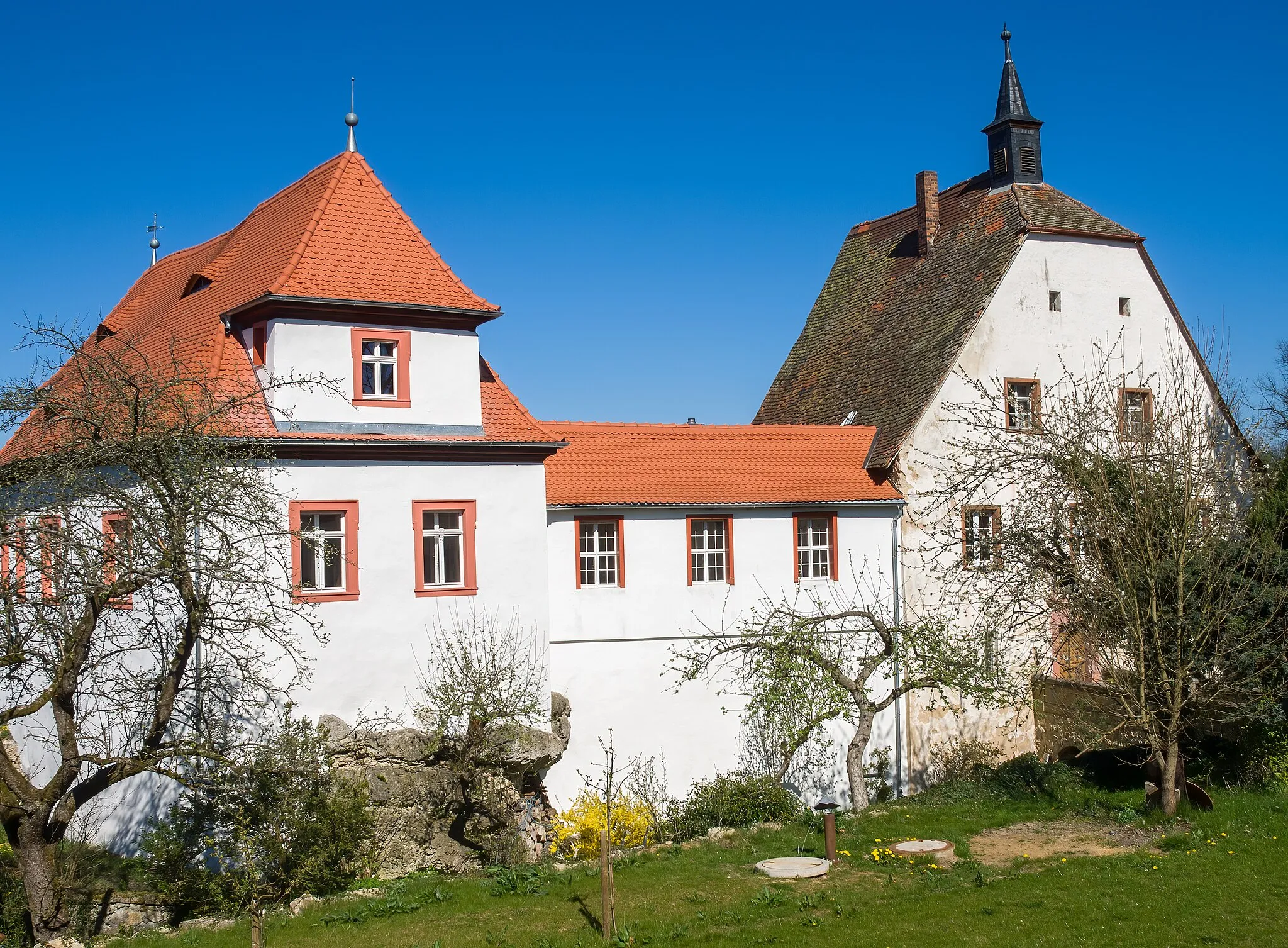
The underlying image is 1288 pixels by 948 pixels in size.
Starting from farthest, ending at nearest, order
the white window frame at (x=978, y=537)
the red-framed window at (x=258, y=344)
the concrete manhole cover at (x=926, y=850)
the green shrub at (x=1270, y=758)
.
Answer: the white window frame at (x=978, y=537), the red-framed window at (x=258, y=344), the green shrub at (x=1270, y=758), the concrete manhole cover at (x=926, y=850)

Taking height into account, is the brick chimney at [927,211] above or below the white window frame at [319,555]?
above

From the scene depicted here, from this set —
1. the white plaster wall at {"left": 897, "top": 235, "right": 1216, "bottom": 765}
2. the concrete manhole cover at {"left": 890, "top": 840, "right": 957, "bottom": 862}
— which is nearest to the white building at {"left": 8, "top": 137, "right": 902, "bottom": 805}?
the white plaster wall at {"left": 897, "top": 235, "right": 1216, "bottom": 765}

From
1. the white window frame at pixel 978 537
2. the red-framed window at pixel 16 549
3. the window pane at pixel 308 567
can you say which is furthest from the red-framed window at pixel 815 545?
the red-framed window at pixel 16 549

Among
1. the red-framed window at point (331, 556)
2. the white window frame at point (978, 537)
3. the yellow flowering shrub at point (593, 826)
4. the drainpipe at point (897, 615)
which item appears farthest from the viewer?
the drainpipe at point (897, 615)

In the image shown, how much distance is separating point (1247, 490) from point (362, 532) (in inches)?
642

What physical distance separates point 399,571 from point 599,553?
4.06 metres

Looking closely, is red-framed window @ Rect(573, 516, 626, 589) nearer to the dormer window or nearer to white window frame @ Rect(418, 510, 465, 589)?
white window frame @ Rect(418, 510, 465, 589)

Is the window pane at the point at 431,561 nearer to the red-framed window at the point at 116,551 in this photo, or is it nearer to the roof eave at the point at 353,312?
the roof eave at the point at 353,312

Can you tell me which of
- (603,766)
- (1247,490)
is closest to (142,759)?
(603,766)

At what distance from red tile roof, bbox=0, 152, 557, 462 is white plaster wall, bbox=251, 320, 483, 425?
1.15 ft

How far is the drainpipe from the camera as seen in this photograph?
23.8 m

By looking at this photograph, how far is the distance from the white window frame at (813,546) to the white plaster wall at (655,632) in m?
0.21

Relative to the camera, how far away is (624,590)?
2192 cm

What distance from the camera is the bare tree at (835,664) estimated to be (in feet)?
67.2
